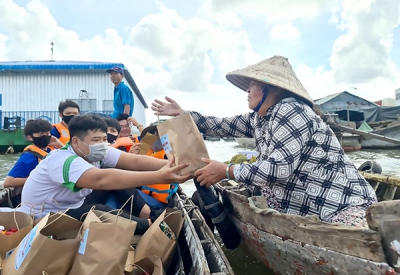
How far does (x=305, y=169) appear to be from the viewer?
2307 mm

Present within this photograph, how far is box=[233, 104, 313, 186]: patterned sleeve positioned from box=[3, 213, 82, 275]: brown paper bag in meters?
1.16

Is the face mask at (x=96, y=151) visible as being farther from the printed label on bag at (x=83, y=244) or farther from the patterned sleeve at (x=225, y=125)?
the patterned sleeve at (x=225, y=125)

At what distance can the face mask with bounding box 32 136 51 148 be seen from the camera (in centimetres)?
339

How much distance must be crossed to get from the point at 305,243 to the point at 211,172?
759 mm

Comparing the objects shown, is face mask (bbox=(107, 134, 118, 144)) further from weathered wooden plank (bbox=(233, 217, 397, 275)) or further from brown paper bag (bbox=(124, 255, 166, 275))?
brown paper bag (bbox=(124, 255, 166, 275))

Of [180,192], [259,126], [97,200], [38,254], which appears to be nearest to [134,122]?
[180,192]

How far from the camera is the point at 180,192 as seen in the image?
388cm

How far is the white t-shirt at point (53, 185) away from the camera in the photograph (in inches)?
80.8

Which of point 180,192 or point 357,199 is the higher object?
point 357,199

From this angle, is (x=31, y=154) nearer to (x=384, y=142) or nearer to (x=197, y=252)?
(x=197, y=252)

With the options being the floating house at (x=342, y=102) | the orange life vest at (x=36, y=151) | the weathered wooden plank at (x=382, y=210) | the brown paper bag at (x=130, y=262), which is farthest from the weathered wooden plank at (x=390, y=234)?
the floating house at (x=342, y=102)

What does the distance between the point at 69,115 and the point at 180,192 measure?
1698 mm

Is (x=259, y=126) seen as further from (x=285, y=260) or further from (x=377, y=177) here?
(x=377, y=177)

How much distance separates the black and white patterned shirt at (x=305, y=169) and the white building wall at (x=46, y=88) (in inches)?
629
